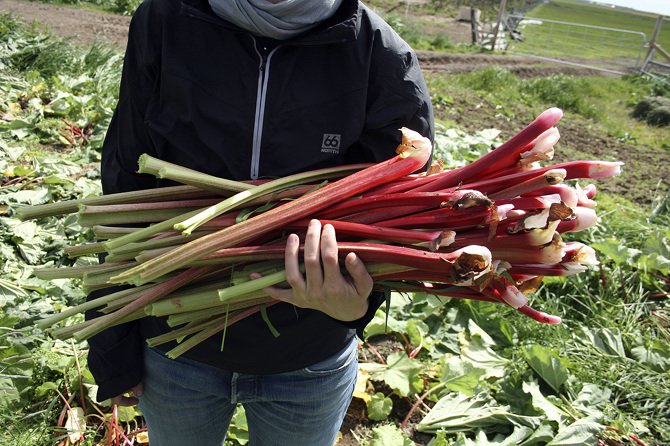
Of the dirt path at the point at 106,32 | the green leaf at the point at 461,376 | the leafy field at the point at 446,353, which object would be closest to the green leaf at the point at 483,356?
the leafy field at the point at 446,353

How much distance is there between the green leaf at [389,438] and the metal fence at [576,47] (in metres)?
18.6

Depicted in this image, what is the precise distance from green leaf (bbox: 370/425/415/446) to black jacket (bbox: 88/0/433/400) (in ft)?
4.71

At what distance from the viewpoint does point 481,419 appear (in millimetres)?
3008

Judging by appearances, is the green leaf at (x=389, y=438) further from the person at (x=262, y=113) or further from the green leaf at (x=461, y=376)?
the person at (x=262, y=113)

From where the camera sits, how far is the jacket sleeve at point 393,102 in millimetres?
1468

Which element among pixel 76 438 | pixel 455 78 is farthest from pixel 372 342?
pixel 455 78

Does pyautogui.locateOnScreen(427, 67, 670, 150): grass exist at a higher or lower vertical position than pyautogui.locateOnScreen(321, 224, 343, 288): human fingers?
lower

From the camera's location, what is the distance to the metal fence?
19875 mm

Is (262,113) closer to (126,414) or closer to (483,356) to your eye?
(126,414)

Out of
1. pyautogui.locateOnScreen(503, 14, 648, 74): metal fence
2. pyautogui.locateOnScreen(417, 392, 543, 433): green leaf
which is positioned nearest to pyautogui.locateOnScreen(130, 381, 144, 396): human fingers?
pyautogui.locateOnScreen(417, 392, 543, 433): green leaf

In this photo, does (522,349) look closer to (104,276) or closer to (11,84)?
(104,276)

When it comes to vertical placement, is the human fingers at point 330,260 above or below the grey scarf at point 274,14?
below

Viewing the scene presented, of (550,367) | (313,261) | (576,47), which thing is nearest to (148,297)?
(313,261)

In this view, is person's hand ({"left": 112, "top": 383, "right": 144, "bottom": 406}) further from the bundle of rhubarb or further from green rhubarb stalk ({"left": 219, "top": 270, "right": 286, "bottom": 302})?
green rhubarb stalk ({"left": 219, "top": 270, "right": 286, "bottom": 302})
